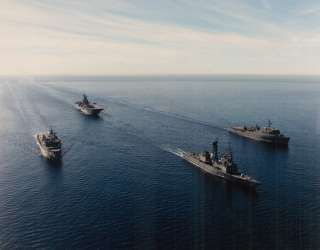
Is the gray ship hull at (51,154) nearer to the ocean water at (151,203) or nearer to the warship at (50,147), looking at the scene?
the warship at (50,147)

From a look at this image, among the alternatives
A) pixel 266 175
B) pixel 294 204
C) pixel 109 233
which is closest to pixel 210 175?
pixel 266 175

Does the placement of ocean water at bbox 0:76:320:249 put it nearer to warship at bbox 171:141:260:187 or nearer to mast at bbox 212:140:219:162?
warship at bbox 171:141:260:187

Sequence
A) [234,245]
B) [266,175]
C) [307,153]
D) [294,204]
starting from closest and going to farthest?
1. [234,245]
2. [294,204]
3. [266,175]
4. [307,153]

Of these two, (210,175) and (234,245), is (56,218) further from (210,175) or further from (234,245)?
(210,175)

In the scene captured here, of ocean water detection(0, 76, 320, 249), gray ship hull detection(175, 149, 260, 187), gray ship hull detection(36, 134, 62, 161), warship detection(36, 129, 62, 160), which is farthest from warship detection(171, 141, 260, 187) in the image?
warship detection(36, 129, 62, 160)

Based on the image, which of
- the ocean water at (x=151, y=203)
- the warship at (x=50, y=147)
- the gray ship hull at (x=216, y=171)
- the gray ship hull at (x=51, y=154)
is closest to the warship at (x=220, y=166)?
the gray ship hull at (x=216, y=171)

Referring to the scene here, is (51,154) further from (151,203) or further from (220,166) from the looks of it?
(220,166)
